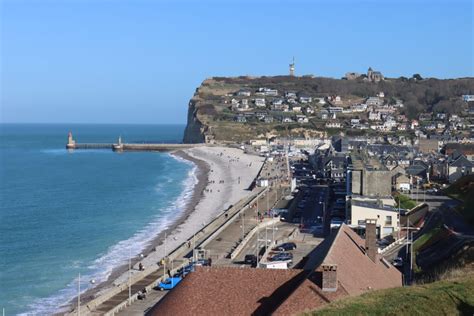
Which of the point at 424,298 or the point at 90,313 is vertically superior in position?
the point at 424,298

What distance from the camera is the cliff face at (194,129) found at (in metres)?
132

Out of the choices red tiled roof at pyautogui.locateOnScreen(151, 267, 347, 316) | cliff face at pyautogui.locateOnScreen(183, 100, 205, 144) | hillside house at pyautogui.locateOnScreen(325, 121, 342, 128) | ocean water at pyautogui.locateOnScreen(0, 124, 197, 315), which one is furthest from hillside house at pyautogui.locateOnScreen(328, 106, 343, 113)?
red tiled roof at pyautogui.locateOnScreen(151, 267, 347, 316)

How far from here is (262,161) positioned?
92.3 m

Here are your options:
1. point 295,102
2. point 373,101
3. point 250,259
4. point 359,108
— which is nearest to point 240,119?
point 295,102

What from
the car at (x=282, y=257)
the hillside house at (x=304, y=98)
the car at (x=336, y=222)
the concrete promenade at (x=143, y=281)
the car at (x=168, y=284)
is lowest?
the concrete promenade at (x=143, y=281)

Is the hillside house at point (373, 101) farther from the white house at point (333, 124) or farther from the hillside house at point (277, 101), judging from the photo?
the white house at point (333, 124)

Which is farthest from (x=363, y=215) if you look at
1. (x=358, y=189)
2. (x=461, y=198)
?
(x=461, y=198)

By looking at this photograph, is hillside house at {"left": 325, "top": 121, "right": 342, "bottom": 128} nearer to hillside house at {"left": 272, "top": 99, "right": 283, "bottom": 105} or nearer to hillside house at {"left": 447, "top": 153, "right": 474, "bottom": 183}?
hillside house at {"left": 272, "top": 99, "right": 283, "bottom": 105}

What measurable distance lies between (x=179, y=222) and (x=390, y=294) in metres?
33.9

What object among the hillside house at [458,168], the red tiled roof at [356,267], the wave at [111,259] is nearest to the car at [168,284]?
the wave at [111,259]

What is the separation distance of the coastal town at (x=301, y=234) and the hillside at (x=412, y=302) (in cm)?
84

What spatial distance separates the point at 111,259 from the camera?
3531 cm

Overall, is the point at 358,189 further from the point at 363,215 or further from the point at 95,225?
the point at 95,225

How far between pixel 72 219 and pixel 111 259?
1497cm
